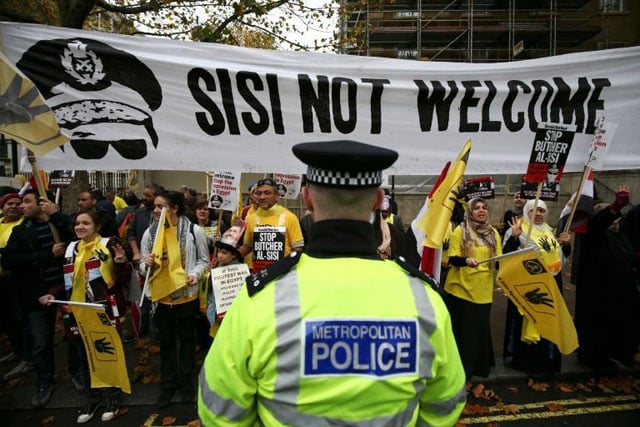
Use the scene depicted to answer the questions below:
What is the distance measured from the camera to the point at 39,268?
4129 millimetres

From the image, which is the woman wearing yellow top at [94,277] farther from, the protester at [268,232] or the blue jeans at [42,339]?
the protester at [268,232]

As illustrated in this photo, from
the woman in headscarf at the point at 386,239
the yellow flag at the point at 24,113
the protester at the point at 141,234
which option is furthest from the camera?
the protester at the point at 141,234

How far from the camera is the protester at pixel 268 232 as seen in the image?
169 inches

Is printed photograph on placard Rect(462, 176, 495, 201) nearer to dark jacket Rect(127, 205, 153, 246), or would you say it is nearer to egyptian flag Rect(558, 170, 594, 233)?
egyptian flag Rect(558, 170, 594, 233)

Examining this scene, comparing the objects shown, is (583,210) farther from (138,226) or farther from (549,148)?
(138,226)

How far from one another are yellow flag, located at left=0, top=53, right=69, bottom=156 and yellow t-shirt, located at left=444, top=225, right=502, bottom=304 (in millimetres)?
3675

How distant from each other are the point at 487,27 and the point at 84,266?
23521 mm

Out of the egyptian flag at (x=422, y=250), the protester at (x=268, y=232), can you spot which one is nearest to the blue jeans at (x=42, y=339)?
the protester at (x=268, y=232)

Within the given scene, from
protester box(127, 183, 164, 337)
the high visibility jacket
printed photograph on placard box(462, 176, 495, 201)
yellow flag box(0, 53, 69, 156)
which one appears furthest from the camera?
printed photograph on placard box(462, 176, 495, 201)

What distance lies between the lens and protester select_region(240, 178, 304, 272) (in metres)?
4.29

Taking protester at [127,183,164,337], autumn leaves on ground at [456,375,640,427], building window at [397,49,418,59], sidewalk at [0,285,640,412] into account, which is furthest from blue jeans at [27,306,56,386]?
building window at [397,49,418,59]

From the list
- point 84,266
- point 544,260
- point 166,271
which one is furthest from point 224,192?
point 544,260

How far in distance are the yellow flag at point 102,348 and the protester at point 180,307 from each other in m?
0.51

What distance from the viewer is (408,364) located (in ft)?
4.09
